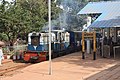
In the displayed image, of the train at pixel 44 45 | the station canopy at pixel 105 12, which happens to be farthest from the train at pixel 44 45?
the station canopy at pixel 105 12

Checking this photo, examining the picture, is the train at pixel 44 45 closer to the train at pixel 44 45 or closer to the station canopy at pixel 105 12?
the train at pixel 44 45

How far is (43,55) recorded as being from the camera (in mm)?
23297

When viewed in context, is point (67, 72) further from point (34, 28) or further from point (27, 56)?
point (34, 28)

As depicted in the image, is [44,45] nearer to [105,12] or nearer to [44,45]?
[44,45]

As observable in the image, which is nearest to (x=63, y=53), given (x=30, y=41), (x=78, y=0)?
(x=30, y=41)

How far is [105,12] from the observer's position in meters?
24.3

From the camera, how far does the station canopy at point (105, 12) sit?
21406mm

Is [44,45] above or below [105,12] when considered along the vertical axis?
below

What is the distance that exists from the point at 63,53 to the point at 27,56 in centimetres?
425

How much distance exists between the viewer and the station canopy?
21.4 meters

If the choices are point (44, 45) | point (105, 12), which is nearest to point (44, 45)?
point (44, 45)

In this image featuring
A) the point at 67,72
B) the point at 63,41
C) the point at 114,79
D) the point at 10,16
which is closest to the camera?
the point at 114,79

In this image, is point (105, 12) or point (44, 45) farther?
point (105, 12)

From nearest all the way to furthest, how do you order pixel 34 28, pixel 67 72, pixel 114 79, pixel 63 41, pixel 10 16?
pixel 114 79
pixel 67 72
pixel 63 41
pixel 10 16
pixel 34 28
